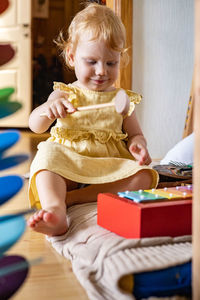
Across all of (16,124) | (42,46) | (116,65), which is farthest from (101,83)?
(42,46)

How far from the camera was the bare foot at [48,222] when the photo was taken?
2.67 feet

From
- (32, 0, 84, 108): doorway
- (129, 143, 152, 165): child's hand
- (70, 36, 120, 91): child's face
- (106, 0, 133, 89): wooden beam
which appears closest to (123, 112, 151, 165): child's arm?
(129, 143, 152, 165): child's hand

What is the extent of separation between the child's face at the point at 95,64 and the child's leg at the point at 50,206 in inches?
12.1

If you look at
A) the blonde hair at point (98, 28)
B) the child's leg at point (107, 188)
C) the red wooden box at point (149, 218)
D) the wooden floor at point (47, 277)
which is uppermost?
the blonde hair at point (98, 28)

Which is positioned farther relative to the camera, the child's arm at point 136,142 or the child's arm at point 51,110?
the child's arm at point 136,142

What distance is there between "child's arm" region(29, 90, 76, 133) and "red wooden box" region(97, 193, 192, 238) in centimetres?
24

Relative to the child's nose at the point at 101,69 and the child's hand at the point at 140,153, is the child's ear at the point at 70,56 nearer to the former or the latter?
the child's nose at the point at 101,69

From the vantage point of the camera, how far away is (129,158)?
1.22 m

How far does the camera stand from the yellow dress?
106 cm

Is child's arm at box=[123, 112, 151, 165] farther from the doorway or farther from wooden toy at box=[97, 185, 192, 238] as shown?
the doorway

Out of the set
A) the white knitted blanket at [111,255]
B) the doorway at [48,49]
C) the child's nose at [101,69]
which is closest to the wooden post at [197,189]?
the white knitted blanket at [111,255]

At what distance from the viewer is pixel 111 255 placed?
0.69 meters

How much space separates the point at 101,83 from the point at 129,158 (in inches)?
8.7

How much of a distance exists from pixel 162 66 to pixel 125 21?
0.28m
